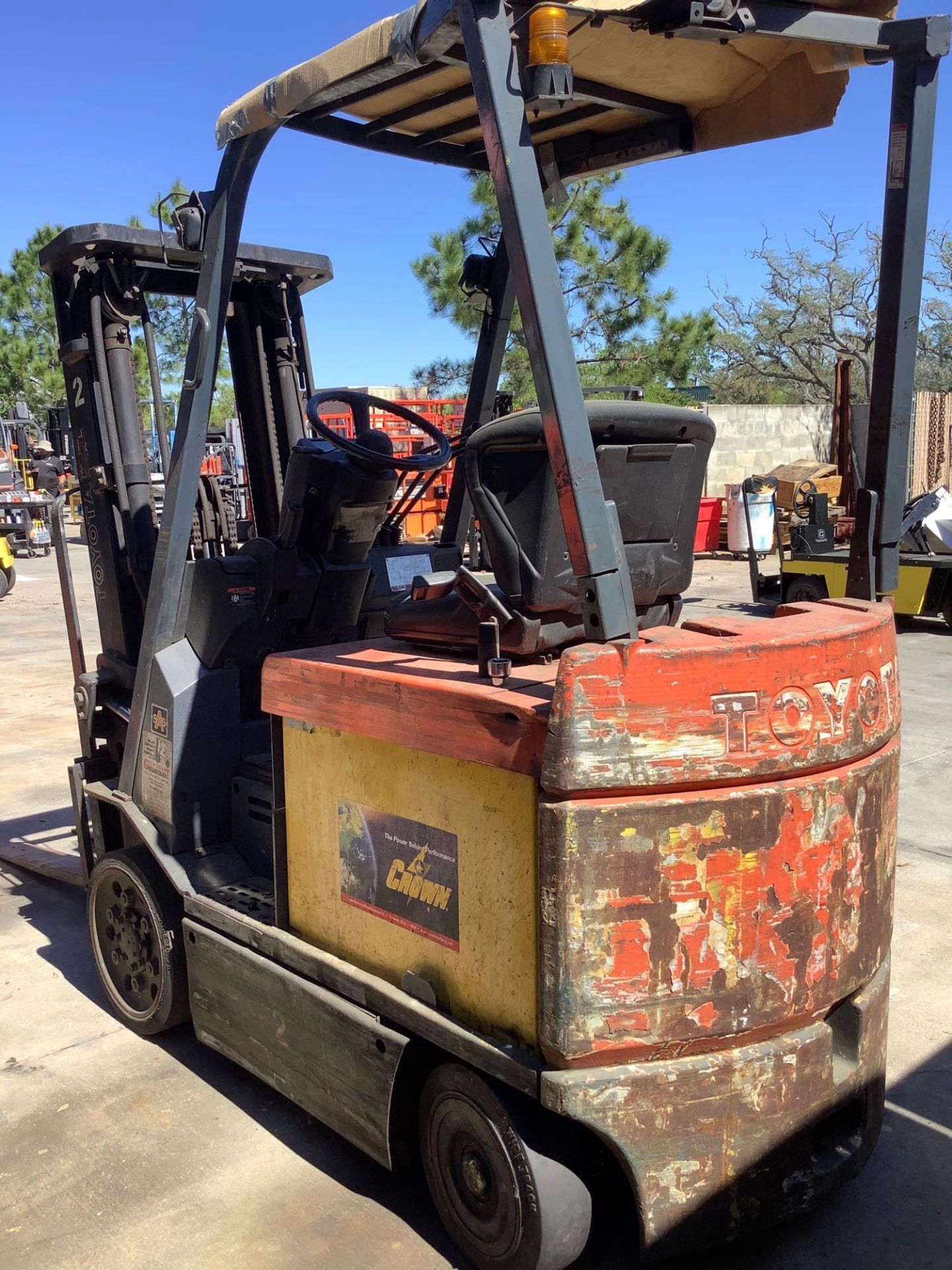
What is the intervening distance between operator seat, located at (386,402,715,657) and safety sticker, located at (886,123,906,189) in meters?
0.80

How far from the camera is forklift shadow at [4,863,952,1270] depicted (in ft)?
9.23

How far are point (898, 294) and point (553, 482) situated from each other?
1.12 meters

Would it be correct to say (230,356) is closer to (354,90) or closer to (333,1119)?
(354,90)

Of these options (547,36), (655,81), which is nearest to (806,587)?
(655,81)

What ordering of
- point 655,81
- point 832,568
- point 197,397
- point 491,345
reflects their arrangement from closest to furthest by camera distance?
point 655,81, point 197,397, point 491,345, point 832,568

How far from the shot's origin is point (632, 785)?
7.75 ft

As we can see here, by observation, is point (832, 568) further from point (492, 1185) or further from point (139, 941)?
point (492, 1185)

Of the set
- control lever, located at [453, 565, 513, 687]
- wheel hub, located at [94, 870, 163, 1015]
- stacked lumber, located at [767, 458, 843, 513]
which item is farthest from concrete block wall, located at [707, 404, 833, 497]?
control lever, located at [453, 565, 513, 687]

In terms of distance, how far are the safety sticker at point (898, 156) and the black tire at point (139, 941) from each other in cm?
316

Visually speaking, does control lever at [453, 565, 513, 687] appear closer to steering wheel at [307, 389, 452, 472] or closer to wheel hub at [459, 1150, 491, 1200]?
steering wheel at [307, 389, 452, 472]

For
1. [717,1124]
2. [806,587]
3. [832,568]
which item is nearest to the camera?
[717,1124]

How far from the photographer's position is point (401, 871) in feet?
9.40

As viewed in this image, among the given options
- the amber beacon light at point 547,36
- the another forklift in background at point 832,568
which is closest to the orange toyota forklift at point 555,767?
the amber beacon light at point 547,36

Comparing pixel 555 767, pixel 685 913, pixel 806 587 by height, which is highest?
pixel 555 767
